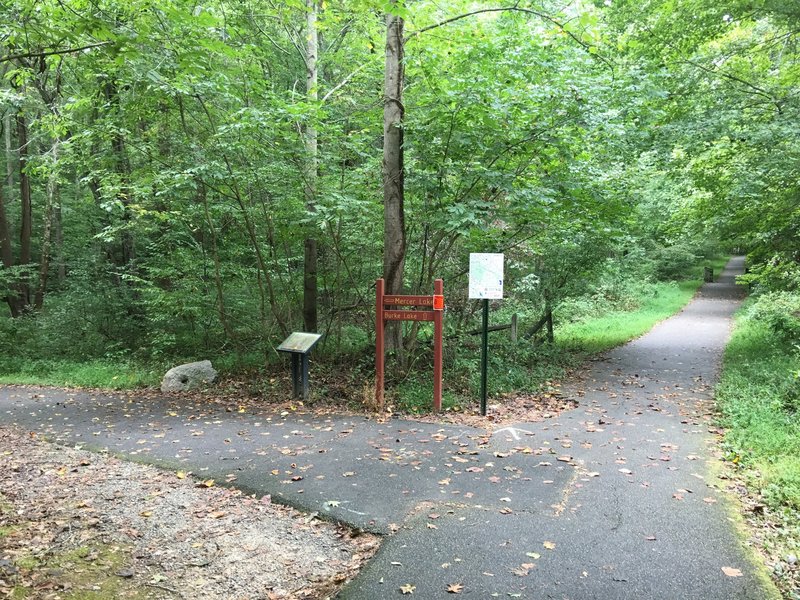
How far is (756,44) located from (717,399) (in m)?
7.25

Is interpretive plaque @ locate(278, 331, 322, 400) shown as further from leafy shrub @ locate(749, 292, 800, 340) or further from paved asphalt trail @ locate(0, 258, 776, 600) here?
leafy shrub @ locate(749, 292, 800, 340)

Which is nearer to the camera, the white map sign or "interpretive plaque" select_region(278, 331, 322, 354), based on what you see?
the white map sign

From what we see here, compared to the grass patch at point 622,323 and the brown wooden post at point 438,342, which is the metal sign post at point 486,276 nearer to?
the brown wooden post at point 438,342

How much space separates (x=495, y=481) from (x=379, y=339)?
3.15 m

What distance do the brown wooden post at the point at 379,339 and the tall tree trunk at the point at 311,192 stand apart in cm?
217

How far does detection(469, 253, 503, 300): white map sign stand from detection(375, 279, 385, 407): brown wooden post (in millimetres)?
1378

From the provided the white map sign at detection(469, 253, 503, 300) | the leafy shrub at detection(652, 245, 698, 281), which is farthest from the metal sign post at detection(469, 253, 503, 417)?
the leafy shrub at detection(652, 245, 698, 281)

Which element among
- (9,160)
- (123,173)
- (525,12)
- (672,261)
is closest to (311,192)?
(525,12)

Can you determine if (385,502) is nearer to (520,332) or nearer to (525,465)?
(525,465)

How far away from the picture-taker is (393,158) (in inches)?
343

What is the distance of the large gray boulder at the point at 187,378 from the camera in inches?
399

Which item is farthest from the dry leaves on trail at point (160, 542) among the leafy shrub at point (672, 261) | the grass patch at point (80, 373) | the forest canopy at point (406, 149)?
the leafy shrub at point (672, 261)

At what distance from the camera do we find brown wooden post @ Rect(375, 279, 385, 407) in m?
7.75

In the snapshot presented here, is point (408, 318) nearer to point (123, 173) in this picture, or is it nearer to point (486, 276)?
point (486, 276)
